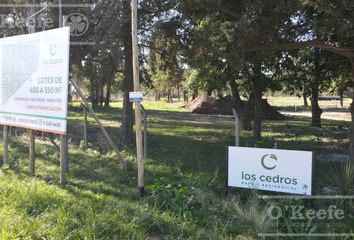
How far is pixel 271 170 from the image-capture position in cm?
638

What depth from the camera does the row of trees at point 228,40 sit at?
27.3 ft

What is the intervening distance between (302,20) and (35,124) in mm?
6346

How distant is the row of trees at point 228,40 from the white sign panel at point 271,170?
252cm

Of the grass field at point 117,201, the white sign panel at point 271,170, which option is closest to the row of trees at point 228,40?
the white sign panel at point 271,170

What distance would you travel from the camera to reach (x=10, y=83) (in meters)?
9.46

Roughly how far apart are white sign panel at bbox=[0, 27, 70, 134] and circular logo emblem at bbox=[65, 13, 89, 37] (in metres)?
4.00

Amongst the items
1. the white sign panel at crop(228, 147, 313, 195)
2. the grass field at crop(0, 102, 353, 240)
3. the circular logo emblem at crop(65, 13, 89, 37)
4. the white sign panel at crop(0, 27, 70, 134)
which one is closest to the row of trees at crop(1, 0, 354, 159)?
the circular logo emblem at crop(65, 13, 89, 37)

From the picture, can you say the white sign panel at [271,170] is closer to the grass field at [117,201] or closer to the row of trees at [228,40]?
the grass field at [117,201]

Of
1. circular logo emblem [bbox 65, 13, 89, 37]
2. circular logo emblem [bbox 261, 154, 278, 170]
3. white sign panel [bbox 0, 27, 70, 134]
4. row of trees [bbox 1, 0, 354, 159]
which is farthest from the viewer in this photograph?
circular logo emblem [bbox 65, 13, 89, 37]

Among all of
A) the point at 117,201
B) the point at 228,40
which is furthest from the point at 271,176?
the point at 228,40

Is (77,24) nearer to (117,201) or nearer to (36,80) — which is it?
(36,80)

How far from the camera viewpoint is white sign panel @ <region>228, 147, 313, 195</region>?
6.14 metres

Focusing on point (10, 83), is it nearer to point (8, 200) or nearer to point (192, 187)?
point (8, 200)

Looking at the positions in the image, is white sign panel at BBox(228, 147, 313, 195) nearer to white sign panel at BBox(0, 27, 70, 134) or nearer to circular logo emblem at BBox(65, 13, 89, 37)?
white sign panel at BBox(0, 27, 70, 134)
